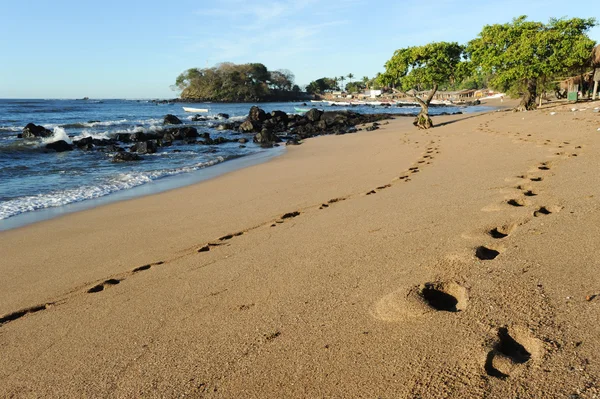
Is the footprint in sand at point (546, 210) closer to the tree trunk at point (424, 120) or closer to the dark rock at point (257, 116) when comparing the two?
the tree trunk at point (424, 120)

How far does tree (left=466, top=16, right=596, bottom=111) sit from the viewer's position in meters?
23.0

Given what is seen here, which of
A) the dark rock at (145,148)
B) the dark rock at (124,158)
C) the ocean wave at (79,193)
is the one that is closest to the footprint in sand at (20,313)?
the ocean wave at (79,193)

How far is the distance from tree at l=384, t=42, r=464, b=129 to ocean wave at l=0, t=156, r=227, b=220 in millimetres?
13216

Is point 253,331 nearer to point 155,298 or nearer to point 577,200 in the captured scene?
point 155,298

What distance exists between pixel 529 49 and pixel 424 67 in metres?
7.15

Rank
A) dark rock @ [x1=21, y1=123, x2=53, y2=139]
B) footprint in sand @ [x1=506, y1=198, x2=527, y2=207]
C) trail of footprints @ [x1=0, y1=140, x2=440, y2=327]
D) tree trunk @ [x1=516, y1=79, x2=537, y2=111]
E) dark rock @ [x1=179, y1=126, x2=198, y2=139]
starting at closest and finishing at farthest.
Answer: trail of footprints @ [x1=0, y1=140, x2=440, y2=327] < footprint in sand @ [x1=506, y1=198, x2=527, y2=207] < dark rock @ [x1=21, y1=123, x2=53, y2=139] < dark rock @ [x1=179, y1=126, x2=198, y2=139] < tree trunk @ [x1=516, y1=79, x2=537, y2=111]

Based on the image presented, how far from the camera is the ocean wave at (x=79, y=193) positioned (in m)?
7.58

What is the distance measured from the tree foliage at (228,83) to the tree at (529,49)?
9453 cm

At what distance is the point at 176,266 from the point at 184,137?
1998 cm

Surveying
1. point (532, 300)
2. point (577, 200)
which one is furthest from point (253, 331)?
point (577, 200)

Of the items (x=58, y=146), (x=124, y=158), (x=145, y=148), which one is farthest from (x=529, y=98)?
(x=58, y=146)

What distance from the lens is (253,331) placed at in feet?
8.61

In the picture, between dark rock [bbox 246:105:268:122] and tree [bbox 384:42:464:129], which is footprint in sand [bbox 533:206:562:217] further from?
dark rock [bbox 246:105:268:122]

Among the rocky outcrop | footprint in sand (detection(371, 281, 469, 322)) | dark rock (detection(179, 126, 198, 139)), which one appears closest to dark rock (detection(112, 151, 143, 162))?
dark rock (detection(179, 126, 198, 139))
